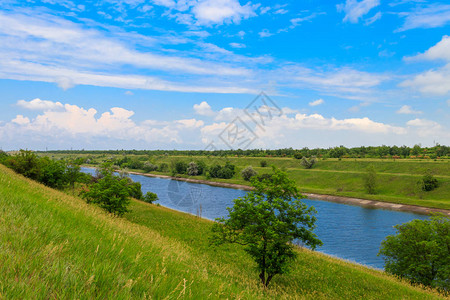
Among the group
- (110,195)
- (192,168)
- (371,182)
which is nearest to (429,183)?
(371,182)

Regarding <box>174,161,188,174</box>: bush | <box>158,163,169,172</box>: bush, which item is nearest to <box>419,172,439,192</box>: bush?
<box>174,161,188,174</box>: bush

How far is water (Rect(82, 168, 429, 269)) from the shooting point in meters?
38.0

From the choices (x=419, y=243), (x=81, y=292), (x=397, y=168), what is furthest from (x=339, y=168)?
(x=81, y=292)

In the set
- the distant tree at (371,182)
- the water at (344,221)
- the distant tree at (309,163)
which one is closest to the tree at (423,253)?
the water at (344,221)

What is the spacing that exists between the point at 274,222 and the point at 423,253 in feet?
57.9

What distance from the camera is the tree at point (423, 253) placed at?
73.5 ft

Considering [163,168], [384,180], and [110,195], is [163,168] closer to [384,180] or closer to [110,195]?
[384,180]

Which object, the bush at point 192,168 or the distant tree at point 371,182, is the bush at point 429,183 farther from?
the bush at point 192,168

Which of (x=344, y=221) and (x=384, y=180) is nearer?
(x=344, y=221)

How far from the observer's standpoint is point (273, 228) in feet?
51.1

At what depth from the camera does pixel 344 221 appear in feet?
176

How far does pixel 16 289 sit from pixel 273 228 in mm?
14531

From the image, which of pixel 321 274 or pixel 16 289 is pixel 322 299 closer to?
pixel 321 274

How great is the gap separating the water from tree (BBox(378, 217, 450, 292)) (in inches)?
325
